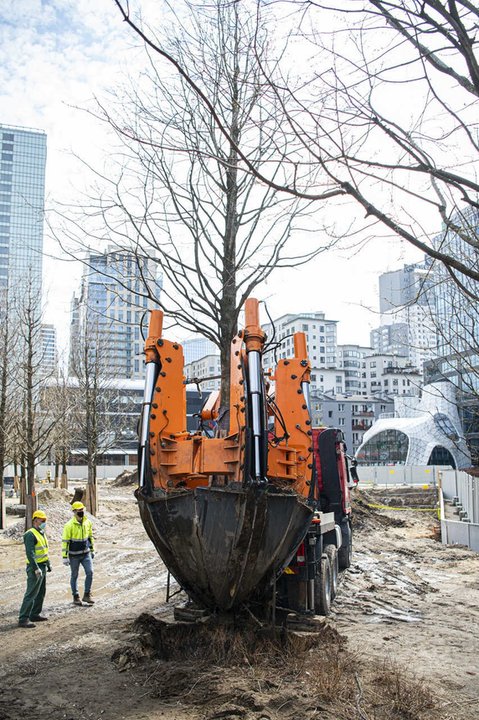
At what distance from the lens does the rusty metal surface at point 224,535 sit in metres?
5.98

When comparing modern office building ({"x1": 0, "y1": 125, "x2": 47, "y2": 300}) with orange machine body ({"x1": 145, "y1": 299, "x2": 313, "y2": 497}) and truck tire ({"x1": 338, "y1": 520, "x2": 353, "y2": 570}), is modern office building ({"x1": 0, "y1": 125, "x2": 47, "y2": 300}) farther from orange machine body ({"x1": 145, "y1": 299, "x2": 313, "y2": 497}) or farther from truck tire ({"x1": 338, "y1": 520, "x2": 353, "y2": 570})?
Answer: orange machine body ({"x1": 145, "y1": 299, "x2": 313, "y2": 497})

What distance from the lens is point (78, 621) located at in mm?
9250

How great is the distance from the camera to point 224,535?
5988 mm

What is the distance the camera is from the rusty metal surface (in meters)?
5.98

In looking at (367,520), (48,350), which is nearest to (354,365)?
(367,520)

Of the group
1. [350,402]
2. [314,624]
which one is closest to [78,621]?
[314,624]

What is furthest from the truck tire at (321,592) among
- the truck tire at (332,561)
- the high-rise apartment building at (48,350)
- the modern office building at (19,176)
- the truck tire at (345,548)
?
the modern office building at (19,176)

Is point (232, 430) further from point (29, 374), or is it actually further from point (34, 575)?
point (29, 374)

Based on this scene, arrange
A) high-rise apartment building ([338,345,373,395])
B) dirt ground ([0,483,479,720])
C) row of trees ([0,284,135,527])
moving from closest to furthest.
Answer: dirt ground ([0,483,479,720])
row of trees ([0,284,135,527])
high-rise apartment building ([338,345,373,395])

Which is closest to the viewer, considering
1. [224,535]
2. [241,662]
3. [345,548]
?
[224,535]

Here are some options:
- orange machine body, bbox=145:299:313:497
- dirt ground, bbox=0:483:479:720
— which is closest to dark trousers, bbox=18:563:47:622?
dirt ground, bbox=0:483:479:720

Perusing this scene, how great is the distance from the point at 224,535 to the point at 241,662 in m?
1.30

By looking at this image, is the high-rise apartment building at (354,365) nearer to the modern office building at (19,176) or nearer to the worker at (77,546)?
the modern office building at (19,176)

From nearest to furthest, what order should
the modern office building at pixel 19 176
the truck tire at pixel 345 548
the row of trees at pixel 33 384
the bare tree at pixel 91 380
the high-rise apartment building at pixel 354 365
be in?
the truck tire at pixel 345 548 < the row of trees at pixel 33 384 < the bare tree at pixel 91 380 < the high-rise apartment building at pixel 354 365 < the modern office building at pixel 19 176
